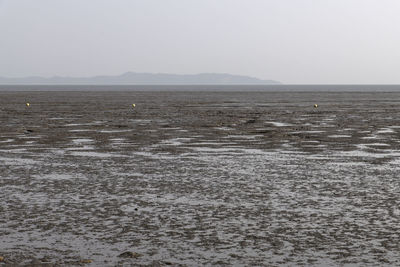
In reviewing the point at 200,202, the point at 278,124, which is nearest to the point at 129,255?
the point at 200,202

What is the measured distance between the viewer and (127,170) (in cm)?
1933

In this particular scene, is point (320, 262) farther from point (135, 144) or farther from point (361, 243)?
point (135, 144)

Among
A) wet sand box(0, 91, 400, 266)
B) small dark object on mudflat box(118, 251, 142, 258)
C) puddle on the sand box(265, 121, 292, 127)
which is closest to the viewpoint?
small dark object on mudflat box(118, 251, 142, 258)

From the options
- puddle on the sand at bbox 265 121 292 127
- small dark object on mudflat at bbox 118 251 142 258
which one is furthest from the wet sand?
puddle on the sand at bbox 265 121 292 127

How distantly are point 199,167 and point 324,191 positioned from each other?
532 centimetres

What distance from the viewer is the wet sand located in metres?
10.1

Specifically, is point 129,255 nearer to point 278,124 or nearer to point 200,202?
point 200,202

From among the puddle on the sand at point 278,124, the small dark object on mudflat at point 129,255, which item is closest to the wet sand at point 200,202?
the small dark object on mudflat at point 129,255

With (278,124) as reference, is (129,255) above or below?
above

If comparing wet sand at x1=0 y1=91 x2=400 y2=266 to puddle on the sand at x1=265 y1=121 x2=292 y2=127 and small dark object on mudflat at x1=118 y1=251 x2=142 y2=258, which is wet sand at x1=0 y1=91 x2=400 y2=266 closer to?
small dark object on mudflat at x1=118 y1=251 x2=142 y2=258

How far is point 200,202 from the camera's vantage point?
14164 mm

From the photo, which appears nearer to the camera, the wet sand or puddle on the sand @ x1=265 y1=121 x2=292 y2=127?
the wet sand

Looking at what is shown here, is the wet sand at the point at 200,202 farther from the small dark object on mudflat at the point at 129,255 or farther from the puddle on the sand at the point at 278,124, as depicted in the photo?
the puddle on the sand at the point at 278,124

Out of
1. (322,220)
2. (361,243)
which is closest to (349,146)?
(322,220)
